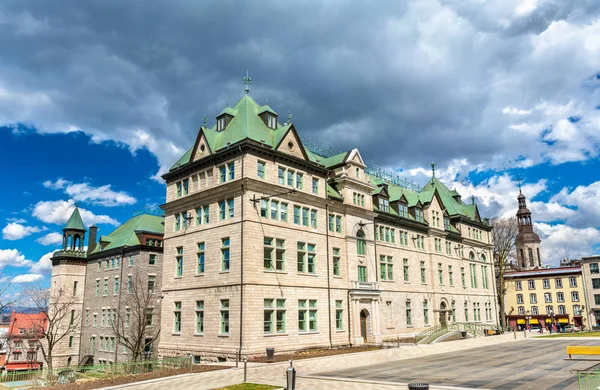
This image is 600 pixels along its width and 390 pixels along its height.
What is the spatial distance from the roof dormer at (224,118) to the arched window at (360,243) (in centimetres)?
1657

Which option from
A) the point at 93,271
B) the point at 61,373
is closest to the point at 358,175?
the point at 61,373

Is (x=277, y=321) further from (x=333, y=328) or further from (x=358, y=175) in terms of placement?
(x=358, y=175)

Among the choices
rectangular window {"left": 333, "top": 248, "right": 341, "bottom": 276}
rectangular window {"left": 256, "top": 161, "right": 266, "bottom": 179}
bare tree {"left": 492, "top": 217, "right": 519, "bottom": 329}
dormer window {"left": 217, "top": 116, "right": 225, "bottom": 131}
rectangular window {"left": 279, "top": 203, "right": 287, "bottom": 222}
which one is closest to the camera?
rectangular window {"left": 256, "top": 161, "right": 266, "bottom": 179}

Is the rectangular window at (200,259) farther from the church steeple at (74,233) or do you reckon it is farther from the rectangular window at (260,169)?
the church steeple at (74,233)

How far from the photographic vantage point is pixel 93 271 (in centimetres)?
5659

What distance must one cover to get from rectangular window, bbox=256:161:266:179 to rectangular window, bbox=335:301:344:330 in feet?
44.5

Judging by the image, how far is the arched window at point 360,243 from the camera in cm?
4578

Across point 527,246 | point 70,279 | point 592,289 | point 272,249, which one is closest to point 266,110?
point 272,249

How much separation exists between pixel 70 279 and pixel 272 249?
108ft

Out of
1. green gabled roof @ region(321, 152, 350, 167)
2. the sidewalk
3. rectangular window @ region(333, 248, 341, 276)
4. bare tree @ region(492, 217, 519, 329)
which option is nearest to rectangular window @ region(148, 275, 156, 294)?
rectangular window @ region(333, 248, 341, 276)

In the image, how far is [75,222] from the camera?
59.2m

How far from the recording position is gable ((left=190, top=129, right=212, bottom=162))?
39969 mm

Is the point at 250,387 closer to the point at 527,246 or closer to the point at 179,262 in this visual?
the point at 179,262

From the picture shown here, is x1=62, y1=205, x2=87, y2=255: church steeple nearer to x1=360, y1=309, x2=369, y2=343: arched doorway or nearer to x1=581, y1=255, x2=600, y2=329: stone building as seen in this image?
x1=360, y1=309, x2=369, y2=343: arched doorway
